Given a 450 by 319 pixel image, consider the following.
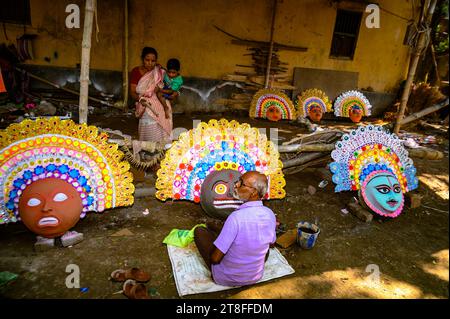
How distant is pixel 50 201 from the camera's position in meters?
2.64

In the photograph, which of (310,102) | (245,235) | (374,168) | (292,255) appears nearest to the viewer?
(245,235)

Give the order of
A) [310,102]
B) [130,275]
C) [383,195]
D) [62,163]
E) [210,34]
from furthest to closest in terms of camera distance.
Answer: [310,102] < [210,34] < [383,195] < [62,163] < [130,275]

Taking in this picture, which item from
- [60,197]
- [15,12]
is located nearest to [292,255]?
[60,197]

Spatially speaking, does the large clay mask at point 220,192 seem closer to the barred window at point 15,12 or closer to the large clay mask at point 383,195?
the large clay mask at point 383,195

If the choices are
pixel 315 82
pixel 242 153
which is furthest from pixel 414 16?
pixel 242 153

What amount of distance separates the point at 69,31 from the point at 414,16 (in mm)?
9567

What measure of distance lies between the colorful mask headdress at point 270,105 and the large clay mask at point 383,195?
4866 mm

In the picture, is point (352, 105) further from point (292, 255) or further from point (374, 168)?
point (292, 255)

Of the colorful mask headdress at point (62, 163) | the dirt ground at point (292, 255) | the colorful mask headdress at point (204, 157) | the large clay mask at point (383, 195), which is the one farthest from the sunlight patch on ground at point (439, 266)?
the colorful mask headdress at point (62, 163)

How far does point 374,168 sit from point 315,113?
16.6 feet

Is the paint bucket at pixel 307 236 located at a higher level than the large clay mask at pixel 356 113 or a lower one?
lower

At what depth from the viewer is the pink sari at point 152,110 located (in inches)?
155

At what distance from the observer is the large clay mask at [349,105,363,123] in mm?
9125

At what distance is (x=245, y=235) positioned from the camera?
224 cm
